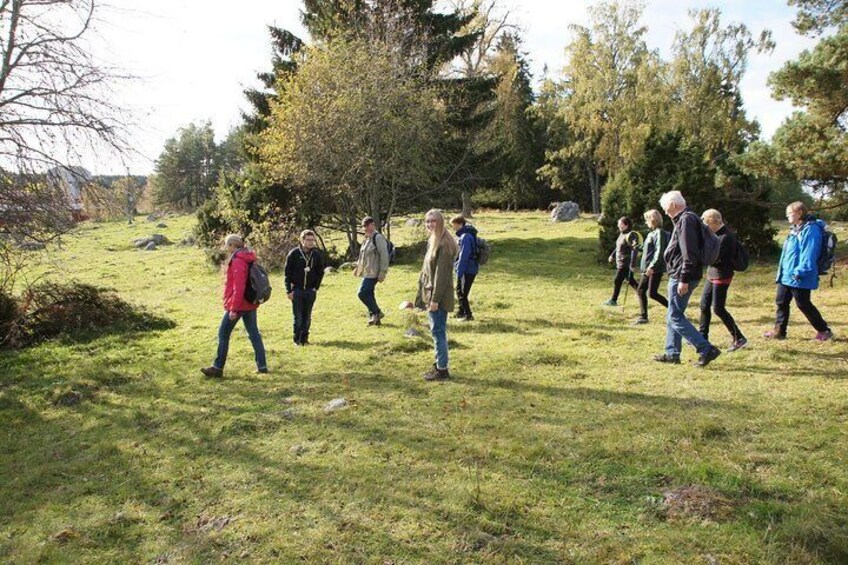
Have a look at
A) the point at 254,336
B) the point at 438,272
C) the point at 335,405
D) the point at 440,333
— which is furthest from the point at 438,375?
the point at 254,336

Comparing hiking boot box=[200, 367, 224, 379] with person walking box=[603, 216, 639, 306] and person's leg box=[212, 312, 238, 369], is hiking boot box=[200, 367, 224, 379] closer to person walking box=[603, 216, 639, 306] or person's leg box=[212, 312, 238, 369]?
person's leg box=[212, 312, 238, 369]

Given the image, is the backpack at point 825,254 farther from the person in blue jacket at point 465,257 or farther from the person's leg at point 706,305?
the person in blue jacket at point 465,257

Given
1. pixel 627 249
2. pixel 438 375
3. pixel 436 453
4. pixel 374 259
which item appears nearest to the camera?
pixel 436 453

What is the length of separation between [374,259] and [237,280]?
3379 millimetres

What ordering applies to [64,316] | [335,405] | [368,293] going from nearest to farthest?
[335,405] < [368,293] < [64,316]

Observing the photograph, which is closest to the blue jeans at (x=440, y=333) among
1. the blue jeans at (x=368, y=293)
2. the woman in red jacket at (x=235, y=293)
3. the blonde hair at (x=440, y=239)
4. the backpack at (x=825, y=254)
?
the blonde hair at (x=440, y=239)

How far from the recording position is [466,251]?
1045 cm

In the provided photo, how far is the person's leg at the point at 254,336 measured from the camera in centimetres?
786

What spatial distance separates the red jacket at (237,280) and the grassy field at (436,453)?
3.38 ft

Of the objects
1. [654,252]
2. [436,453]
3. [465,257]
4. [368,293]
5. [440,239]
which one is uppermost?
[440,239]

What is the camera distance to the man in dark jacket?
6652 millimetres

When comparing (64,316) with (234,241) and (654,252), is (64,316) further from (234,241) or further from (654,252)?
(654,252)

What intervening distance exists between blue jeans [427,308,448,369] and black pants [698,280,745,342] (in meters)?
3.80

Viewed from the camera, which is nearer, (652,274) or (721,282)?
(721,282)
